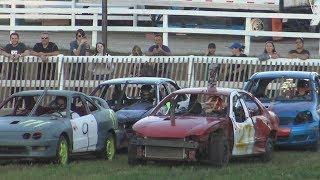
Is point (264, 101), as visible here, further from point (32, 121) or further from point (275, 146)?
point (32, 121)

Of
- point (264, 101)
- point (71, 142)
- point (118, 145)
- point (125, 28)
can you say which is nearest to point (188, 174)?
point (71, 142)

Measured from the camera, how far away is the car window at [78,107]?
55.0 ft

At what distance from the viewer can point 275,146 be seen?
1842 centimetres

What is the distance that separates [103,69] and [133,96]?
3.81 metres

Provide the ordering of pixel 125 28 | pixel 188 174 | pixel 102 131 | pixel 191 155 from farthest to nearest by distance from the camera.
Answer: pixel 125 28 < pixel 102 131 < pixel 191 155 < pixel 188 174

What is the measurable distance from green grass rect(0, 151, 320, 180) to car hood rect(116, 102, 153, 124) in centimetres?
185

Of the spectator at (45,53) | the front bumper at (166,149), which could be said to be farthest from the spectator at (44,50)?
the front bumper at (166,149)

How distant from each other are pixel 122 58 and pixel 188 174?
408 inches

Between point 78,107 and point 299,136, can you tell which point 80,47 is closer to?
point 78,107

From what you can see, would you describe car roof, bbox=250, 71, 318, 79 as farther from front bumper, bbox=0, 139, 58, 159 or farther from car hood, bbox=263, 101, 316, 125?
front bumper, bbox=0, 139, 58, 159

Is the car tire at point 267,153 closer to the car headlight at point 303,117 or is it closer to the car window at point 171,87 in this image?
the car headlight at point 303,117

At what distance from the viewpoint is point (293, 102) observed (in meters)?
18.8

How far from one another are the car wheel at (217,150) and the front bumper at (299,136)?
311cm

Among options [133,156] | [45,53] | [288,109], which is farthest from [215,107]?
[45,53]
